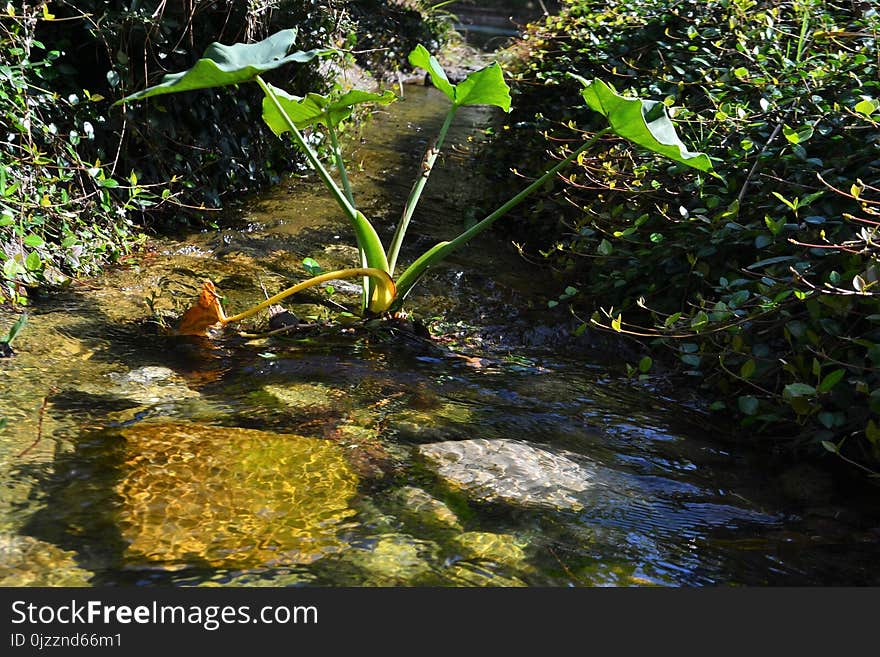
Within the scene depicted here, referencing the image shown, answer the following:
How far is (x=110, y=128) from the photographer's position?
378cm

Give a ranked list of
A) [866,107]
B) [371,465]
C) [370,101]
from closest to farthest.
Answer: [371,465]
[866,107]
[370,101]

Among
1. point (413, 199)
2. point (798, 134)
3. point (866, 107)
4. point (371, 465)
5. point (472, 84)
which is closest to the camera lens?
point (371, 465)

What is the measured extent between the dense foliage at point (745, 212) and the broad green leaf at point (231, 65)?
1.37 meters

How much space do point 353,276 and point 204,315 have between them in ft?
1.87

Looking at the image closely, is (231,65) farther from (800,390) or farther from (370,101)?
(800,390)

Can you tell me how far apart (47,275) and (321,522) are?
2032 millimetres

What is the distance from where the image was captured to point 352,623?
1388mm

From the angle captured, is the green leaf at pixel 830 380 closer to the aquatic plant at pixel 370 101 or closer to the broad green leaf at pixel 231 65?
the aquatic plant at pixel 370 101

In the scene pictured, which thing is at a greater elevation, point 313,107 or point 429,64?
point 429,64

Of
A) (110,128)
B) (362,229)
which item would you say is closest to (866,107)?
(362,229)

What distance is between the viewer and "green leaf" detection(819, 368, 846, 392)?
7.08 feet

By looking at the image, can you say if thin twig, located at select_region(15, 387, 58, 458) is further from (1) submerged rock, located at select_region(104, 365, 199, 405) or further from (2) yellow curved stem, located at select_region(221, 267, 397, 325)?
(2) yellow curved stem, located at select_region(221, 267, 397, 325)

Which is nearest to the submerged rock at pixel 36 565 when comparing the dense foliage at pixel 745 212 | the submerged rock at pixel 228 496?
the submerged rock at pixel 228 496

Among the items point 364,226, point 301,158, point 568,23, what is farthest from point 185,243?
point 568,23
